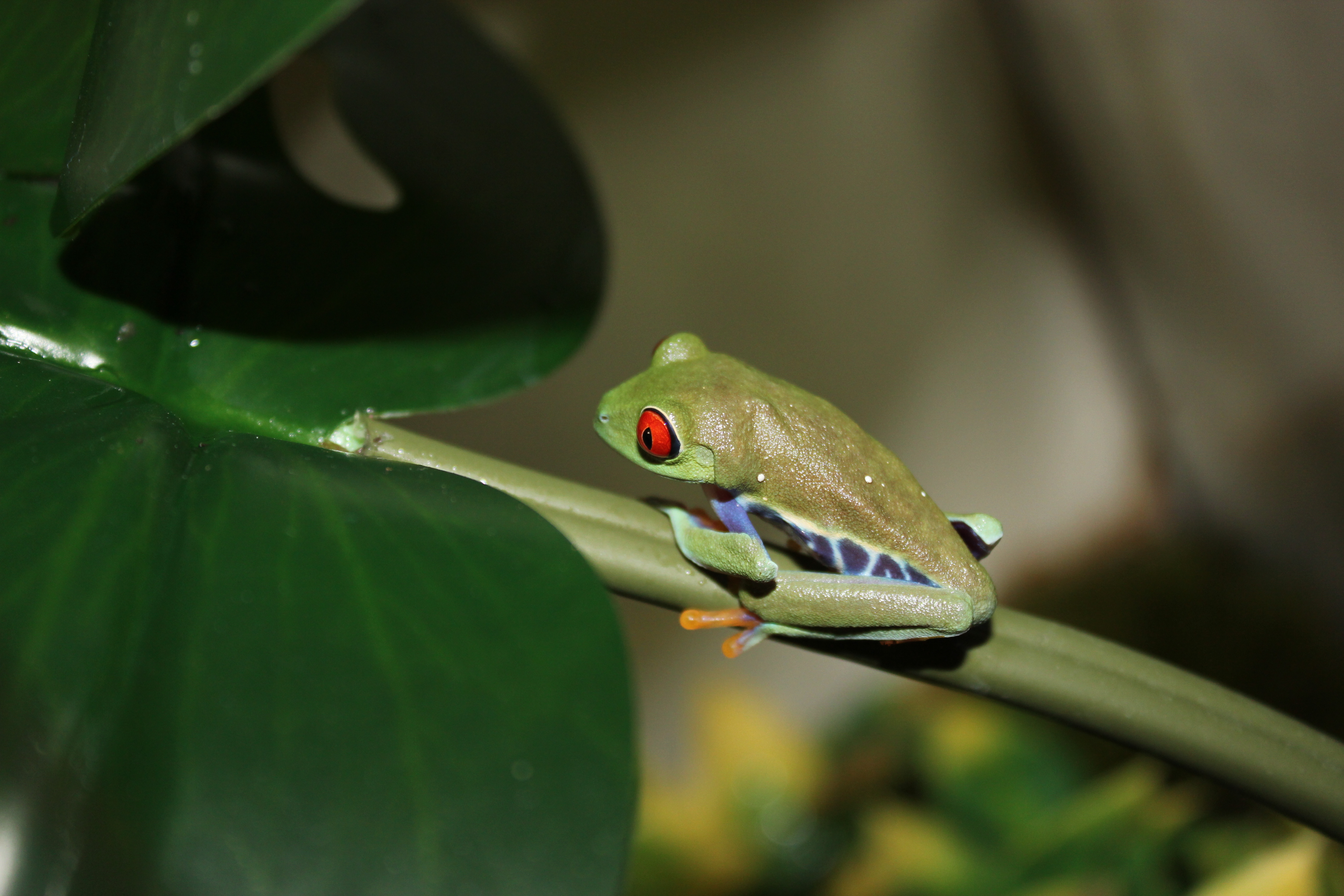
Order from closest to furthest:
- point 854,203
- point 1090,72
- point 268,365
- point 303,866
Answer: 1. point 303,866
2. point 268,365
3. point 1090,72
4. point 854,203

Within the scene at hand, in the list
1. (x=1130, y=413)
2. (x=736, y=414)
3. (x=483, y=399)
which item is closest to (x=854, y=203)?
(x=1130, y=413)

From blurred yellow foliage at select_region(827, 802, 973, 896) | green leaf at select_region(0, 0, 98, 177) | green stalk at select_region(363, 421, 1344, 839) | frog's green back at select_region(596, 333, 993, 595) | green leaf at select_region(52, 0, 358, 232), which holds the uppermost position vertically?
green leaf at select_region(0, 0, 98, 177)


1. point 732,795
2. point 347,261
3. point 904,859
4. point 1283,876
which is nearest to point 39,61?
point 347,261

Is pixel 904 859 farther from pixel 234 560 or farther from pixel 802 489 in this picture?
pixel 234 560

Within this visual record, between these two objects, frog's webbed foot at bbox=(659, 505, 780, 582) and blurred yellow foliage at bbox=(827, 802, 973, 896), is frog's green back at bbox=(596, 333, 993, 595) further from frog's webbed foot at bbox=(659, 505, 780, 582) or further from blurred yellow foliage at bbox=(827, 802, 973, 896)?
blurred yellow foliage at bbox=(827, 802, 973, 896)

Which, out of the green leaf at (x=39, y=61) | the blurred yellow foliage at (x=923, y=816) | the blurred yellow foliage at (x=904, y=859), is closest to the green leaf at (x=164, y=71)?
the green leaf at (x=39, y=61)

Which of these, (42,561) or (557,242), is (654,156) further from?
(42,561)

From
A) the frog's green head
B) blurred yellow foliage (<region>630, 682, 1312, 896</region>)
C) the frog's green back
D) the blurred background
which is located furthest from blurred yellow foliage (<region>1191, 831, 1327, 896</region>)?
the blurred background
